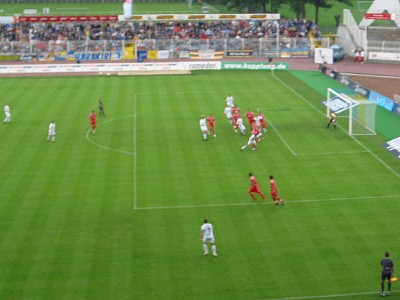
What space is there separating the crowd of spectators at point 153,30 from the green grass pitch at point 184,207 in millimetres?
34525

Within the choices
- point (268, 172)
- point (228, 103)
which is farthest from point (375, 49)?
point (268, 172)

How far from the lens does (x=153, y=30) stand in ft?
305

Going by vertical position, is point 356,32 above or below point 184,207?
above

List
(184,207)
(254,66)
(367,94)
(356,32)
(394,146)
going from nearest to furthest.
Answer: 1. (184,207)
2. (394,146)
3. (367,94)
4. (254,66)
5. (356,32)

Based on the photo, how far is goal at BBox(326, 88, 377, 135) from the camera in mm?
48750

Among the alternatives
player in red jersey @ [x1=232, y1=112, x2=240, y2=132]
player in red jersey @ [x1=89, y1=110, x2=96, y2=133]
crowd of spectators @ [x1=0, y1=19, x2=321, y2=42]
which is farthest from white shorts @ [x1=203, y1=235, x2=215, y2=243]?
crowd of spectators @ [x1=0, y1=19, x2=321, y2=42]

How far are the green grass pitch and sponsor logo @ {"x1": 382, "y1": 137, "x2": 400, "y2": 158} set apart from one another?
0.60 metres

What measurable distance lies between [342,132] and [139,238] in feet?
71.9

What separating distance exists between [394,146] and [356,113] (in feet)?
25.7

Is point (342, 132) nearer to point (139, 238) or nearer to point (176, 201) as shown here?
point (176, 201)

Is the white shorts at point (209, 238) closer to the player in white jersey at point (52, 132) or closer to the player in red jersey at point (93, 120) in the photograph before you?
the player in white jersey at point (52, 132)

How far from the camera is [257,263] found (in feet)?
93.9

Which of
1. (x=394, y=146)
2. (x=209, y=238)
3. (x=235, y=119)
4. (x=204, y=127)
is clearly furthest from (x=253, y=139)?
(x=209, y=238)

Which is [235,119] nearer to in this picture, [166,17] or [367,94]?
[367,94]
